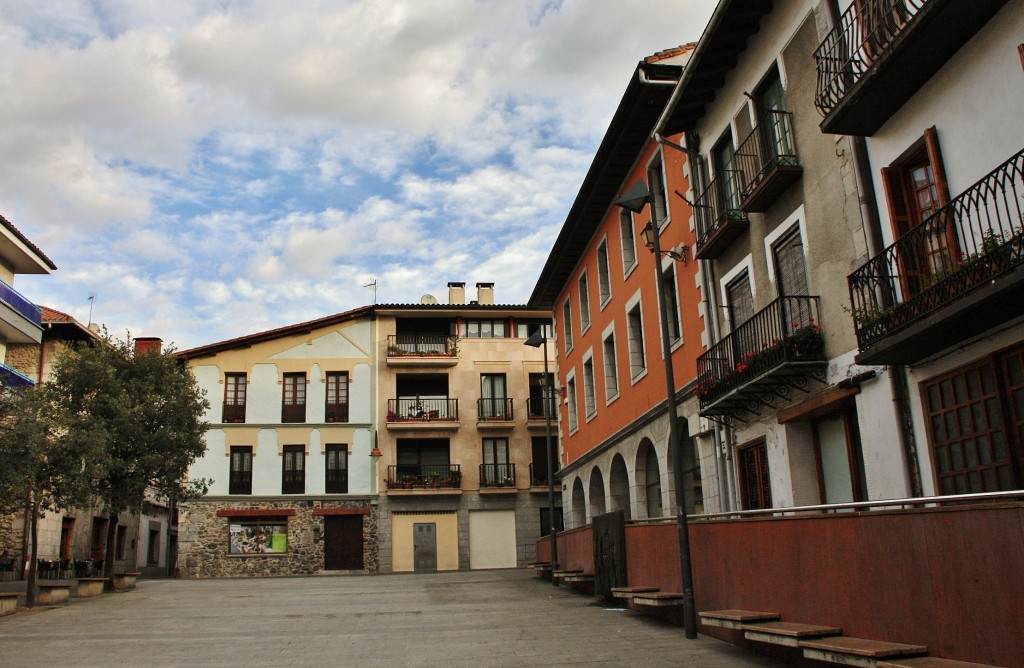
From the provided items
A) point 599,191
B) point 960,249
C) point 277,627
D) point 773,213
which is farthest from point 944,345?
point 599,191

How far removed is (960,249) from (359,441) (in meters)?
33.3

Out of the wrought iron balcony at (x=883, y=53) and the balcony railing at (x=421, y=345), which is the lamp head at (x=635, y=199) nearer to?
the wrought iron balcony at (x=883, y=53)

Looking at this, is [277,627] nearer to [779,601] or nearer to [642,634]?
[642,634]

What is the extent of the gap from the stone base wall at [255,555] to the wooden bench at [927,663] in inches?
1327


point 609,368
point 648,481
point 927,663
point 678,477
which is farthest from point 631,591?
point 609,368

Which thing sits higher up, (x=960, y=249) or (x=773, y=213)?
(x=773, y=213)

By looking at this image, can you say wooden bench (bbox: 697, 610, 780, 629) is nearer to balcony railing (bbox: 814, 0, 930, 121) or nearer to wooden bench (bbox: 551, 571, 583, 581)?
balcony railing (bbox: 814, 0, 930, 121)

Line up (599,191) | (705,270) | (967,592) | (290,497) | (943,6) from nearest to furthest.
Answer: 1. (967,592)
2. (943,6)
3. (705,270)
4. (599,191)
5. (290,497)

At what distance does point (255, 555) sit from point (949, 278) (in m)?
34.1

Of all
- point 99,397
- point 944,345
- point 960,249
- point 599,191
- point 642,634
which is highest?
point 599,191

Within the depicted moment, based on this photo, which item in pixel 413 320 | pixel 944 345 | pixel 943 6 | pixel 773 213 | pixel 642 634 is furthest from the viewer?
pixel 413 320

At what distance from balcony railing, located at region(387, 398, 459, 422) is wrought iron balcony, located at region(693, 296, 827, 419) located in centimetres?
2570

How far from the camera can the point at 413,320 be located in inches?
1684

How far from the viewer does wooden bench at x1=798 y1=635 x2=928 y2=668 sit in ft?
24.2
